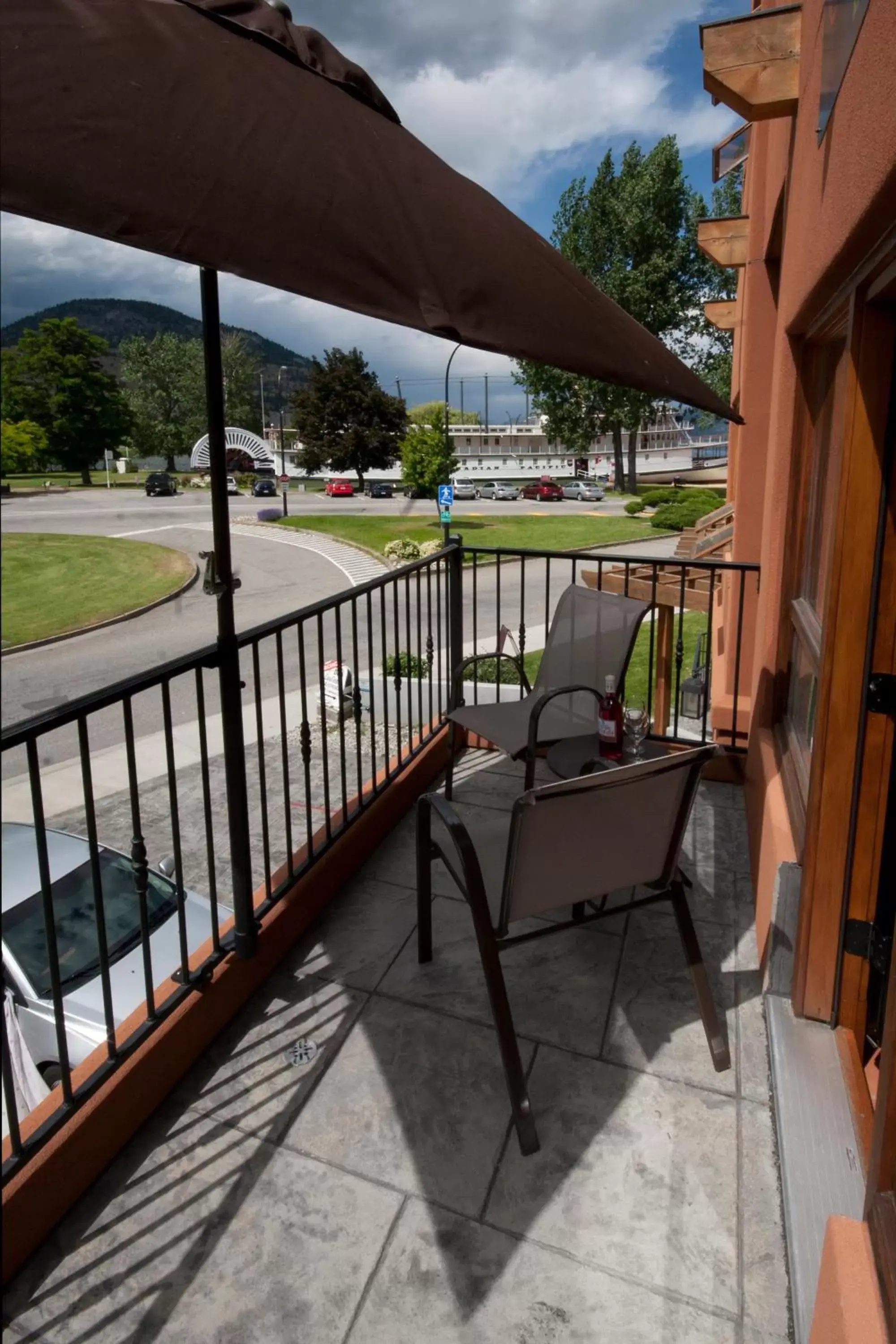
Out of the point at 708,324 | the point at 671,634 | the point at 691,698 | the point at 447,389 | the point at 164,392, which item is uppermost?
the point at 708,324

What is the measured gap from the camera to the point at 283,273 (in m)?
0.97

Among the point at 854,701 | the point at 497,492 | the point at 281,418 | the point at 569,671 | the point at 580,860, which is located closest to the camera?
the point at 854,701

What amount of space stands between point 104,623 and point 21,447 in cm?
63

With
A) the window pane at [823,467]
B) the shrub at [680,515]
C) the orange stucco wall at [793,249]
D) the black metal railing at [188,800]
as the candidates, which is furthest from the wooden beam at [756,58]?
the shrub at [680,515]

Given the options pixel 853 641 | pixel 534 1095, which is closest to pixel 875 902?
pixel 853 641

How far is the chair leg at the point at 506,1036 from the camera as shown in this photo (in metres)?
1.75

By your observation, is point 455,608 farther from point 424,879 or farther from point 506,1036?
point 506,1036

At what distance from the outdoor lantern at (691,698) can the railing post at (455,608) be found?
2970mm

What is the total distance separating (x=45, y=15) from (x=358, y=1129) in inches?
78.5

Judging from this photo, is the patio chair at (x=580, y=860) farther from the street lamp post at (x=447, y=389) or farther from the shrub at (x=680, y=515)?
the shrub at (x=680, y=515)

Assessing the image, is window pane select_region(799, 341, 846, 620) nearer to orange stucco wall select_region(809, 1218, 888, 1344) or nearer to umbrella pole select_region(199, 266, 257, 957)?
orange stucco wall select_region(809, 1218, 888, 1344)

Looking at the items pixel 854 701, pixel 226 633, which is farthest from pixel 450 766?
pixel 854 701

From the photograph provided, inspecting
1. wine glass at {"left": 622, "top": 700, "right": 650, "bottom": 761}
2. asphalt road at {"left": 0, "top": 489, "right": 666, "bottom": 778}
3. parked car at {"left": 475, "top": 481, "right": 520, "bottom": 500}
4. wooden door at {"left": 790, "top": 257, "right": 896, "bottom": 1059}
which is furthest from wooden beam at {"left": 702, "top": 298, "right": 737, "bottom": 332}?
parked car at {"left": 475, "top": 481, "right": 520, "bottom": 500}

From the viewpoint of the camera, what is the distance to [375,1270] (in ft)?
4.96
